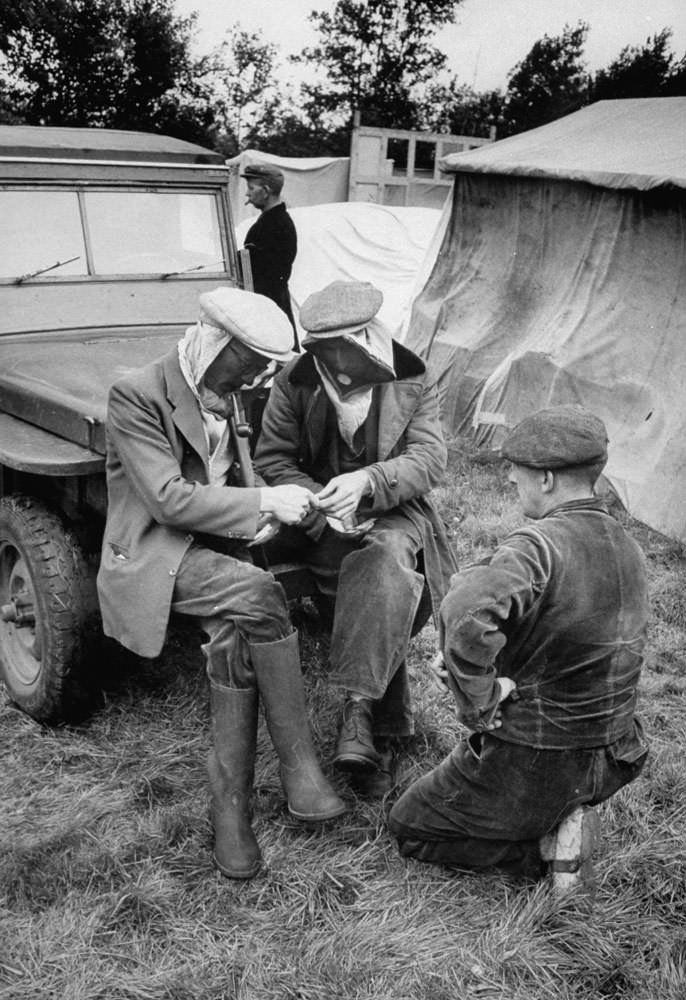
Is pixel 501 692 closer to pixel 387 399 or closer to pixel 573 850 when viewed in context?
pixel 573 850

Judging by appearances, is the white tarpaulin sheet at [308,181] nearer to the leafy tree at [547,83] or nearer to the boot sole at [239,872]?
the boot sole at [239,872]

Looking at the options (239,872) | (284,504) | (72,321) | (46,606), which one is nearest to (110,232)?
(72,321)

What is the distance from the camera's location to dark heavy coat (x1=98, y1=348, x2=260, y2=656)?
2947mm

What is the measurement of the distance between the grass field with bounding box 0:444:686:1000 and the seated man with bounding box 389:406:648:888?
0.25 meters

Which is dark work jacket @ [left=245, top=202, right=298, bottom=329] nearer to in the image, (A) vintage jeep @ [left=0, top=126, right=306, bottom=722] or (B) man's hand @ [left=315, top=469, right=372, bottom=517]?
(A) vintage jeep @ [left=0, top=126, right=306, bottom=722]

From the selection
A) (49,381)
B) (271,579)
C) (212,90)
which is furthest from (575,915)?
(212,90)

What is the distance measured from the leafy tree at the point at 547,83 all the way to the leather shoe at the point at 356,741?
35.8m

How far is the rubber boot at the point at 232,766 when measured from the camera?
9.30 feet

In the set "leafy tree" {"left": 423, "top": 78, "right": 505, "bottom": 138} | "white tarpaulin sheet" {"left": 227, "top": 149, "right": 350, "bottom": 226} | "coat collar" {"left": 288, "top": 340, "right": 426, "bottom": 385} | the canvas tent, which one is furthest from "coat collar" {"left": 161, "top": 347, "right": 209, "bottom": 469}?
"leafy tree" {"left": 423, "top": 78, "right": 505, "bottom": 138}

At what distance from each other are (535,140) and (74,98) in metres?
19.6

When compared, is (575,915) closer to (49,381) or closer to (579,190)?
(49,381)

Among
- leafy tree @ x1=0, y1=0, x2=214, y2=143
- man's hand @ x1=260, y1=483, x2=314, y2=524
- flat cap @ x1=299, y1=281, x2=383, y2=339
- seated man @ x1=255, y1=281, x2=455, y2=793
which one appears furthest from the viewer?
leafy tree @ x1=0, y1=0, x2=214, y2=143

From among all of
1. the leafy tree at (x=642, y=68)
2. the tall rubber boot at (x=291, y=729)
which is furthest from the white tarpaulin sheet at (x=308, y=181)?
the leafy tree at (x=642, y=68)

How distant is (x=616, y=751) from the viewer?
102 inches
